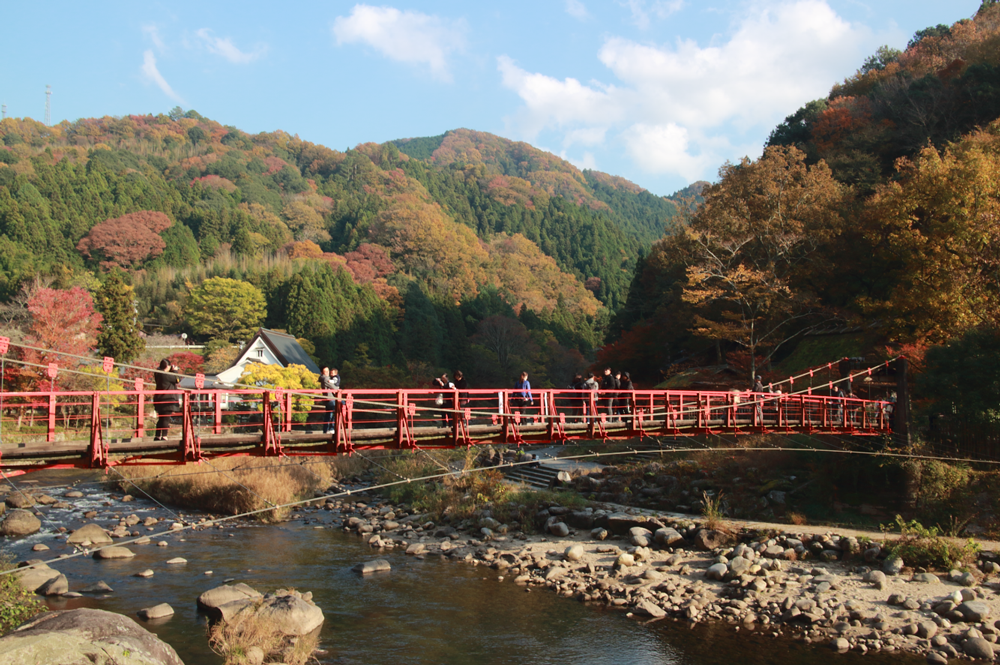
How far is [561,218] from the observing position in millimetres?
110062

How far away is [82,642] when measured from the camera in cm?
913

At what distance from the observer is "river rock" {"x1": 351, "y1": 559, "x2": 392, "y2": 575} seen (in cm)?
1721

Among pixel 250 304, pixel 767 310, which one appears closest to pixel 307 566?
pixel 767 310

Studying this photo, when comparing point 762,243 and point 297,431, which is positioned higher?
point 762,243

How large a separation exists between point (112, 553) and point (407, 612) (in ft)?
27.3

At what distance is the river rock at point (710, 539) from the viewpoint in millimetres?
18345

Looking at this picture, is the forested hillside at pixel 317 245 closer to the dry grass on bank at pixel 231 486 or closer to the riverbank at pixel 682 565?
the dry grass on bank at pixel 231 486

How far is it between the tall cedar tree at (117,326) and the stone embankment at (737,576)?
25.8m

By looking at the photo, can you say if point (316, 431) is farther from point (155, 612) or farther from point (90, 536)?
point (90, 536)

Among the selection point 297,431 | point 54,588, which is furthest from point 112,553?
point 297,431

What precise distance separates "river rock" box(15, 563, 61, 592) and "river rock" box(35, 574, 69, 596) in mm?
89

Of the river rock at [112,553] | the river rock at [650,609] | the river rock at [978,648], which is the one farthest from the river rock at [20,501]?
the river rock at [978,648]

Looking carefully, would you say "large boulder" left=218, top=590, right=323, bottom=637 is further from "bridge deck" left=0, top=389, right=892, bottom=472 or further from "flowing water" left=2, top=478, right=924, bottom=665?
"bridge deck" left=0, top=389, right=892, bottom=472

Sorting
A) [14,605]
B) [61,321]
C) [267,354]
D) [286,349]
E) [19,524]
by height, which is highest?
[61,321]
